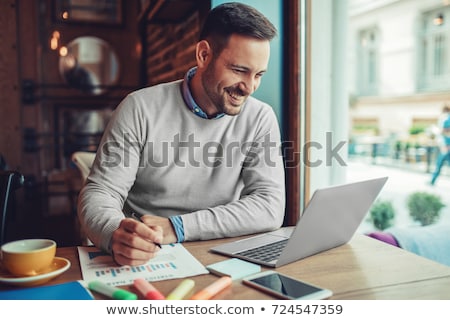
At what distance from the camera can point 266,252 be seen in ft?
2.58

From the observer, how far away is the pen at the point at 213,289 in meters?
0.58

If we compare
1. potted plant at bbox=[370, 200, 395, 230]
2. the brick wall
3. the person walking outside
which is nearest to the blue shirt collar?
the brick wall

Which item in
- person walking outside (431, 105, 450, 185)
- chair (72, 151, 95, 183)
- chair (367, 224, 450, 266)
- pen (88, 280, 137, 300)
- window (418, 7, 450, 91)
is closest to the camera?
pen (88, 280, 137, 300)

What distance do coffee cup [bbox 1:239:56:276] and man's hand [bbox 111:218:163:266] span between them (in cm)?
11

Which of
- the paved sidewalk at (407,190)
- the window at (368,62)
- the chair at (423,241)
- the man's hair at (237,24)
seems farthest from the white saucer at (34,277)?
the window at (368,62)

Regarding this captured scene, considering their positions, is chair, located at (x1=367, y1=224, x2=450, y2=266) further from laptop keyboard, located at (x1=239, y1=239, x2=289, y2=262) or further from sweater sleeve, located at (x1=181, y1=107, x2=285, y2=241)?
laptop keyboard, located at (x1=239, y1=239, x2=289, y2=262)

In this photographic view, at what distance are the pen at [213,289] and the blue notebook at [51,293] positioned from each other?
0.15 metres

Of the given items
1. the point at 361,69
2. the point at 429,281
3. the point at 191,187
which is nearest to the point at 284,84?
the point at 191,187

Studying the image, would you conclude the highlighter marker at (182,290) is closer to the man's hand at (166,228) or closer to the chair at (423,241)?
the man's hand at (166,228)

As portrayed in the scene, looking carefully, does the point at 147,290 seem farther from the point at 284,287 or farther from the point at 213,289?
the point at 284,287

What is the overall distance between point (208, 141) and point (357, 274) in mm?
592

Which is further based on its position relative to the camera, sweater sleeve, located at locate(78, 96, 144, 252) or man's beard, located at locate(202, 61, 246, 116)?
man's beard, located at locate(202, 61, 246, 116)

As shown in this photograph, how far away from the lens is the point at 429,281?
2.16ft

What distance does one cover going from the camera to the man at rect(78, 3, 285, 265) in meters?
1.03
